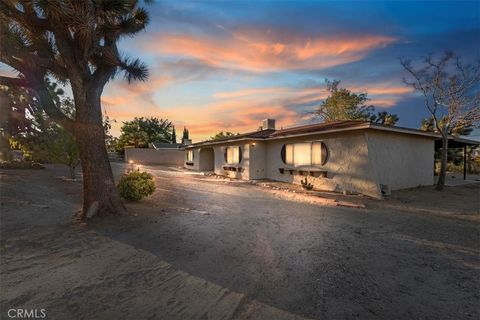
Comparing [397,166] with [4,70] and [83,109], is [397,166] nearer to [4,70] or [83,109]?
[83,109]

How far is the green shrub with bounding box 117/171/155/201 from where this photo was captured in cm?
839

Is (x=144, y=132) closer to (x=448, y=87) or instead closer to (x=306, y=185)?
(x=306, y=185)

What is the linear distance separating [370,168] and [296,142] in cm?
443

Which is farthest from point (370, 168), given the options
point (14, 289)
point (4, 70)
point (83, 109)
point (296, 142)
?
point (4, 70)

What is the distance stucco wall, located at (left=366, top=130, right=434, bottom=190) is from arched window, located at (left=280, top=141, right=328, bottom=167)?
2202mm

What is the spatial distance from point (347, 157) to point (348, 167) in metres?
0.43

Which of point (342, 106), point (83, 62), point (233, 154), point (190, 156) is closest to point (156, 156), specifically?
point (190, 156)

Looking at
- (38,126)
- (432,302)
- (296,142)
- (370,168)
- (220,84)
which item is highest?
(220,84)

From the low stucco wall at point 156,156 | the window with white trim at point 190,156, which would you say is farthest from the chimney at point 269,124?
the low stucco wall at point 156,156

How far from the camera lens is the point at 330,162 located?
12008 mm

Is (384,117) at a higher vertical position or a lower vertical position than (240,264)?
higher

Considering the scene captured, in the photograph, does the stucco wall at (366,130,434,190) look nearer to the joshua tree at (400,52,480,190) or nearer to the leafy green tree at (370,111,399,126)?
the joshua tree at (400,52,480,190)

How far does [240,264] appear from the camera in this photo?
4031mm

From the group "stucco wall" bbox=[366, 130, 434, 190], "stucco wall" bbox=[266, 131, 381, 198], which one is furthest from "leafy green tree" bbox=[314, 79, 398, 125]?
"stucco wall" bbox=[266, 131, 381, 198]
